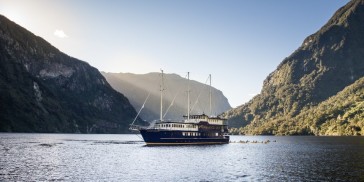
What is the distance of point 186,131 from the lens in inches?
5999

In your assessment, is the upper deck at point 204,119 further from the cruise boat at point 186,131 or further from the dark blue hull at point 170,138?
the dark blue hull at point 170,138

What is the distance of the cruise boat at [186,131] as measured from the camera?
146125 mm

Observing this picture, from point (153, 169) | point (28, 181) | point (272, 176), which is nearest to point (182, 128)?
point (153, 169)

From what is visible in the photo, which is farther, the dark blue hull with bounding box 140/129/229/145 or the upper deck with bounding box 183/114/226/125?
the upper deck with bounding box 183/114/226/125

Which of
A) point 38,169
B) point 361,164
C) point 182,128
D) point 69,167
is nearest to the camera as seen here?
point 38,169

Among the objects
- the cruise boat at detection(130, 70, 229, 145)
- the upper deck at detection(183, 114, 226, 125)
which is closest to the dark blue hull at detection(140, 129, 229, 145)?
the cruise boat at detection(130, 70, 229, 145)

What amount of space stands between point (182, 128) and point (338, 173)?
86053mm

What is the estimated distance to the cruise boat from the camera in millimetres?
146125

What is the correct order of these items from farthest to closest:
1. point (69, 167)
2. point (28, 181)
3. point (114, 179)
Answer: point (69, 167), point (114, 179), point (28, 181)

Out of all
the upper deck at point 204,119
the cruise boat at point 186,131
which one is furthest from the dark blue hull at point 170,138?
the upper deck at point 204,119

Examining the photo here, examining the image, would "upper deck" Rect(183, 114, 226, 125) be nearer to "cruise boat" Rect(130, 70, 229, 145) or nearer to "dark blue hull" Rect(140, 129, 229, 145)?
"cruise boat" Rect(130, 70, 229, 145)

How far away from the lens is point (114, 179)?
62.5 m

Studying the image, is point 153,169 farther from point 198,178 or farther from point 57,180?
point 57,180

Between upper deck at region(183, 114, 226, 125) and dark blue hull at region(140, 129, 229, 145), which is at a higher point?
upper deck at region(183, 114, 226, 125)
